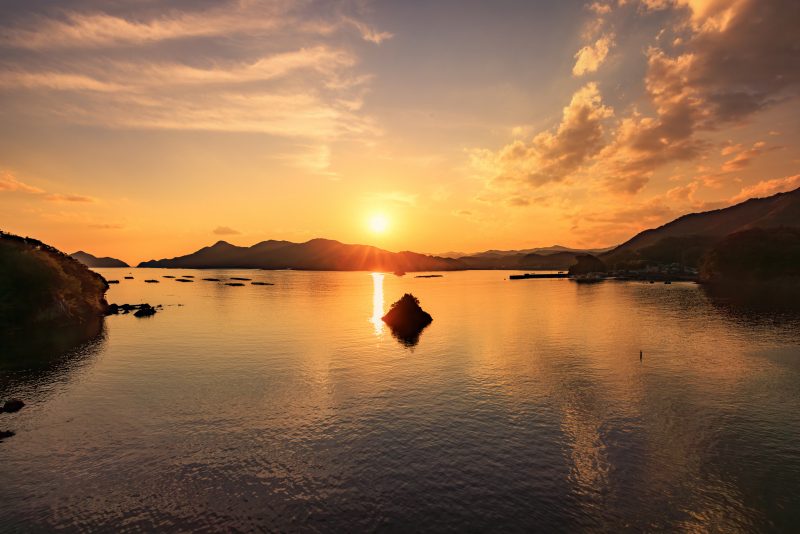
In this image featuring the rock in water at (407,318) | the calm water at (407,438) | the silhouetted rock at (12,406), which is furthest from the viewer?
the rock in water at (407,318)

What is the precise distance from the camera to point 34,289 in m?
94.2

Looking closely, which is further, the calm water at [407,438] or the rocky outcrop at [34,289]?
the rocky outcrop at [34,289]

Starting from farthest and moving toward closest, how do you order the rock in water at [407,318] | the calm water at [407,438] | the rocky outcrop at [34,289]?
the rock in water at [407,318] < the rocky outcrop at [34,289] < the calm water at [407,438]

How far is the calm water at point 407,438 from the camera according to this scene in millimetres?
24609

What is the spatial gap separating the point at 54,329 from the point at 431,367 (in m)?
91.5

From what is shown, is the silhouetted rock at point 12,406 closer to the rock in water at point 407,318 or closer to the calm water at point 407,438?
the calm water at point 407,438

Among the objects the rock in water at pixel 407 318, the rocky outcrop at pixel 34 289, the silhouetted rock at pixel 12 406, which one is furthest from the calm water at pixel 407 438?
the rocky outcrop at pixel 34 289

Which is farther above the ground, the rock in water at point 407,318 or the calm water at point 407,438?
the rock in water at point 407,318

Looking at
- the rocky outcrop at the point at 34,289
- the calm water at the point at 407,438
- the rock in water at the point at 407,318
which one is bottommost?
the calm water at the point at 407,438

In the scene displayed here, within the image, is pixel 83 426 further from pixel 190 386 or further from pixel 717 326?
pixel 717 326

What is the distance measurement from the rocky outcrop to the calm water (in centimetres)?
2548

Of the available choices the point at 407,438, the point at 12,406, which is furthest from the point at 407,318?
the point at 12,406

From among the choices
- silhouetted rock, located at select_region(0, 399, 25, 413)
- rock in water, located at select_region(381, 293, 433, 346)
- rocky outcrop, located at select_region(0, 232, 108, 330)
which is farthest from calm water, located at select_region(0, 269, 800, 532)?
rocky outcrop, located at select_region(0, 232, 108, 330)

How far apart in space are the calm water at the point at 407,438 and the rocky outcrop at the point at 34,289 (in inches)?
1003
